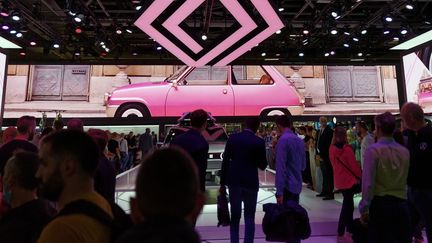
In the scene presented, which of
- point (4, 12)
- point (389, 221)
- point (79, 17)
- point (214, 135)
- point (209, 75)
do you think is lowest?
point (389, 221)

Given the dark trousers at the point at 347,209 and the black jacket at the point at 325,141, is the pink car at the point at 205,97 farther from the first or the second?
the dark trousers at the point at 347,209

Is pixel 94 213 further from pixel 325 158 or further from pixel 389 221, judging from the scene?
pixel 325 158

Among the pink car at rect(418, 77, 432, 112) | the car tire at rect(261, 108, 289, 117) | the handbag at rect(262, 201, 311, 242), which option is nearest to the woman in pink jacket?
the handbag at rect(262, 201, 311, 242)

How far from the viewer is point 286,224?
301 cm

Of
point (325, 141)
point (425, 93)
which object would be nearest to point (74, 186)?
point (325, 141)

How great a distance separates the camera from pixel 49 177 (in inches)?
38.3

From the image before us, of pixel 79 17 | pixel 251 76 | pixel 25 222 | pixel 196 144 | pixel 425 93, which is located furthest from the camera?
pixel 251 76

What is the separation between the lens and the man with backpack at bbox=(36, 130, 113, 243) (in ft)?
2.85

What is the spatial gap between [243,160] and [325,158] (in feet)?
10.6

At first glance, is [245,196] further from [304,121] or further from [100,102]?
[100,102]

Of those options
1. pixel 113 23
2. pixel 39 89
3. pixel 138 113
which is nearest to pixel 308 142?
pixel 138 113

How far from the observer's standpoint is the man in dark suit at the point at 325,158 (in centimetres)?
574

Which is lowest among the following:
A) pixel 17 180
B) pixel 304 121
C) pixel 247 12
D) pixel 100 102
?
pixel 17 180

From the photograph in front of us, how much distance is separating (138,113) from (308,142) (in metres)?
5.34
